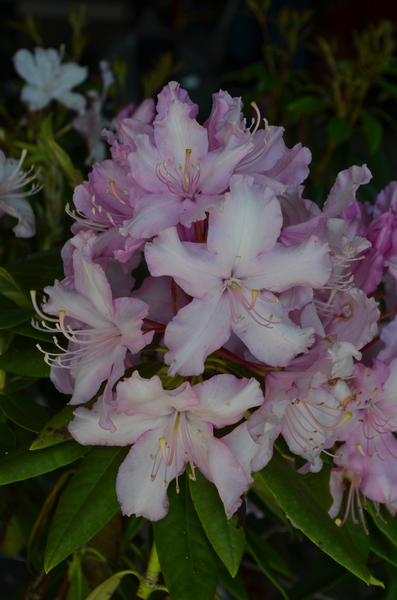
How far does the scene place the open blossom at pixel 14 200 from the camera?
0.78 meters

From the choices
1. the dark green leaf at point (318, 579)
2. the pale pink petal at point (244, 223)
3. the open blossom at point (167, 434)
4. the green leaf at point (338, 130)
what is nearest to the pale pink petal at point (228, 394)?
the open blossom at point (167, 434)

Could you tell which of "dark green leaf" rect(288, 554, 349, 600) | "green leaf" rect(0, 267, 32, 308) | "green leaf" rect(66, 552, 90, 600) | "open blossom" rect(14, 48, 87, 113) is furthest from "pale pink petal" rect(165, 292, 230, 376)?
"open blossom" rect(14, 48, 87, 113)

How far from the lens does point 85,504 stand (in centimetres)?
55

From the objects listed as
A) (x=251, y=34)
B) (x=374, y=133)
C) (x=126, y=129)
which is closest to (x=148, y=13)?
(x=251, y=34)

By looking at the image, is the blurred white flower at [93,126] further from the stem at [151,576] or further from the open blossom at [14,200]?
the stem at [151,576]

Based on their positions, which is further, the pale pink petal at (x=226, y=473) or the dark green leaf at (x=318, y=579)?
the dark green leaf at (x=318, y=579)

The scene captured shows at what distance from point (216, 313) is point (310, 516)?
19cm

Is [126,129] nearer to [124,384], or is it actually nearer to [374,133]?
[124,384]

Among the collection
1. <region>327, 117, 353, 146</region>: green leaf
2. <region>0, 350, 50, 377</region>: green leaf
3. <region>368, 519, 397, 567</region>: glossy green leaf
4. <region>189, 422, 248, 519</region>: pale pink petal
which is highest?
<region>0, 350, 50, 377</region>: green leaf

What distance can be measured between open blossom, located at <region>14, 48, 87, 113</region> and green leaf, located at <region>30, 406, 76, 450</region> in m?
0.85

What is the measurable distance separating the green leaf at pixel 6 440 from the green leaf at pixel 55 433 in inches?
3.0

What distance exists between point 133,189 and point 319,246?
17cm

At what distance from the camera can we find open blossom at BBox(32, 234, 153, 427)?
0.52 m

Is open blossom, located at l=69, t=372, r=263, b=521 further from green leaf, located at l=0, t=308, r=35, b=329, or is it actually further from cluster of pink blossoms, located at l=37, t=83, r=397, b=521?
green leaf, located at l=0, t=308, r=35, b=329
